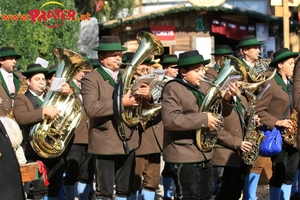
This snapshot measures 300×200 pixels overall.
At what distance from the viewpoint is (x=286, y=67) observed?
8.87m

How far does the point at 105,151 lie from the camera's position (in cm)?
767

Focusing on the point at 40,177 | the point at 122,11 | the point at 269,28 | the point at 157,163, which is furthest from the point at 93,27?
the point at 40,177

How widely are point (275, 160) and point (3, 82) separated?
4.07 metres

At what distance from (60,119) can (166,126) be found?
1.62 m

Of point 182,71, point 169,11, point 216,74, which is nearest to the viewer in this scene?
point 182,71

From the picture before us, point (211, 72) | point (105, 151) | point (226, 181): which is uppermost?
point (211, 72)

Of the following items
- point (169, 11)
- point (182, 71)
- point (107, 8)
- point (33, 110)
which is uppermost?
point (107, 8)

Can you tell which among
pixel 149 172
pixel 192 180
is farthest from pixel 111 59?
pixel 149 172

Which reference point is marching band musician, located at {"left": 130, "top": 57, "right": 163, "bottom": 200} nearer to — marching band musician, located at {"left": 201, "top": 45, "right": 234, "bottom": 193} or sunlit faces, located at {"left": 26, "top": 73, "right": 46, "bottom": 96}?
marching band musician, located at {"left": 201, "top": 45, "right": 234, "bottom": 193}

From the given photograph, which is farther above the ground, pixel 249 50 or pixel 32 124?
pixel 249 50

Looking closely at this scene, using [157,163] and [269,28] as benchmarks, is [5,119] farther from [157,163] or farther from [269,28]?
[269,28]

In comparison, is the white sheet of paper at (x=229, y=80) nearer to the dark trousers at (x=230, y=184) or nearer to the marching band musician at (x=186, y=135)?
the marching band musician at (x=186, y=135)

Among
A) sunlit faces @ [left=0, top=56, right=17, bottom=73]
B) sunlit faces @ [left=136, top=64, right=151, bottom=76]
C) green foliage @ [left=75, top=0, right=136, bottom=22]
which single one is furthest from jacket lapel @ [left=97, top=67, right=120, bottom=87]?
green foliage @ [left=75, top=0, right=136, bottom=22]
